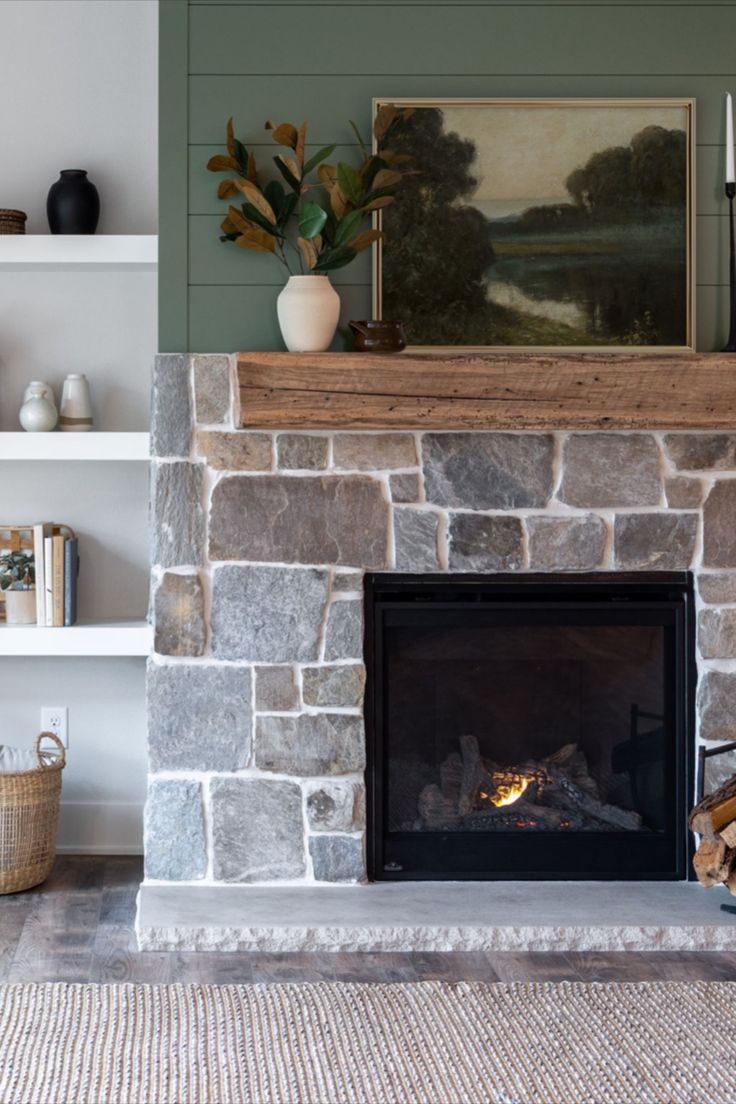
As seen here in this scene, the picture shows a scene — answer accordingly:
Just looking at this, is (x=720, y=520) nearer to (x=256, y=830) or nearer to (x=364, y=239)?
(x=364, y=239)

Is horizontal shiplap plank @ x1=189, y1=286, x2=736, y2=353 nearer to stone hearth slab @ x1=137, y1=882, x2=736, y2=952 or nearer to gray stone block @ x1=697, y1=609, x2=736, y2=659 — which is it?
gray stone block @ x1=697, y1=609, x2=736, y2=659

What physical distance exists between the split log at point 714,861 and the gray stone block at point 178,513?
137cm

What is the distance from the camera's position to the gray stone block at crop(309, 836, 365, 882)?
2957mm

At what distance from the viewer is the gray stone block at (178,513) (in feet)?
9.64

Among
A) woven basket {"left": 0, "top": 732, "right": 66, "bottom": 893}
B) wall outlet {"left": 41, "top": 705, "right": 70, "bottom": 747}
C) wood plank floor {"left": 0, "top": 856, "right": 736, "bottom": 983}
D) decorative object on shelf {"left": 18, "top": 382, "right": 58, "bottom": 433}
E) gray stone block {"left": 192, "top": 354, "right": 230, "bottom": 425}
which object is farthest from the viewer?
wall outlet {"left": 41, "top": 705, "right": 70, "bottom": 747}

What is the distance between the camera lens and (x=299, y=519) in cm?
294

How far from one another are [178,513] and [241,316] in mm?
504

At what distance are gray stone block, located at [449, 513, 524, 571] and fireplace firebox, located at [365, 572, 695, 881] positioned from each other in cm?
5

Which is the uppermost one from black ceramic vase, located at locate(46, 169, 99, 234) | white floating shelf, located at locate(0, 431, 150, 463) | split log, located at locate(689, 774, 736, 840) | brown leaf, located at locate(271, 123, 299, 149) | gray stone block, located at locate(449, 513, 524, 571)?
brown leaf, located at locate(271, 123, 299, 149)

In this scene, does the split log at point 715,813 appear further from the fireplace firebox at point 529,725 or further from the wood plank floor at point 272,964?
the wood plank floor at point 272,964

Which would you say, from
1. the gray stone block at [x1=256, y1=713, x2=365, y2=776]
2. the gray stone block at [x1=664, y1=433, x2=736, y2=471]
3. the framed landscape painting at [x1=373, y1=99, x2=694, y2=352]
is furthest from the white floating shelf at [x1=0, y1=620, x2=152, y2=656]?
the gray stone block at [x1=664, y1=433, x2=736, y2=471]

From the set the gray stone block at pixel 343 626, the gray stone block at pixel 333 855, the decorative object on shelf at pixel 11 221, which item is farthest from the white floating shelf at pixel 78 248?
the gray stone block at pixel 333 855

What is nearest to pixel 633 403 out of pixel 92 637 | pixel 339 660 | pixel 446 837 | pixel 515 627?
pixel 515 627

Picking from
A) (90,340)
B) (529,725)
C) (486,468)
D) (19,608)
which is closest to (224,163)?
(90,340)
